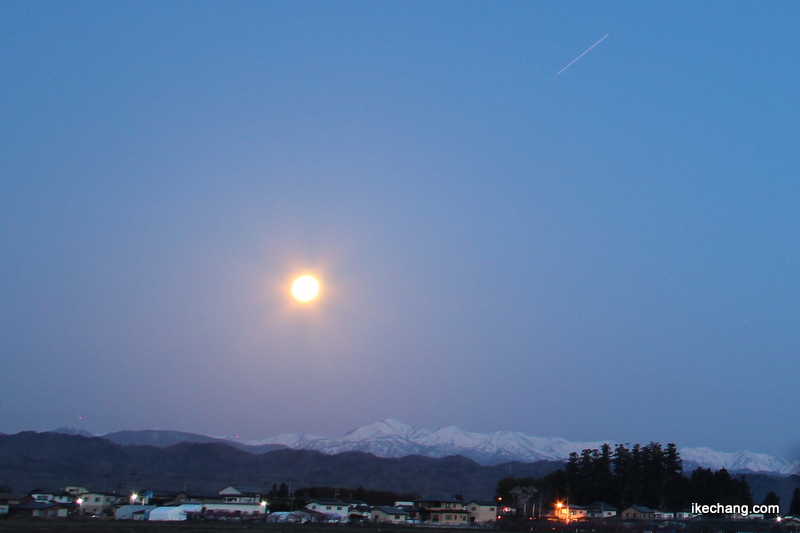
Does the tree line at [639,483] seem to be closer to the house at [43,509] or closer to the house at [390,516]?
the house at [390,516]

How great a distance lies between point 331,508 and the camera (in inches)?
2761

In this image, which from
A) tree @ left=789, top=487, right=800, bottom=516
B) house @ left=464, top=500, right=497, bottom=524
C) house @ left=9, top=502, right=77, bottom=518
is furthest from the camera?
tree @ left=789, top=487, right=800, bottom=516

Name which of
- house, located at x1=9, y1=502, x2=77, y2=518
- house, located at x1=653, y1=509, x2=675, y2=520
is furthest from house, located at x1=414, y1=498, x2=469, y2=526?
house, located at x1=9, y1=502, x2=77, y2=518

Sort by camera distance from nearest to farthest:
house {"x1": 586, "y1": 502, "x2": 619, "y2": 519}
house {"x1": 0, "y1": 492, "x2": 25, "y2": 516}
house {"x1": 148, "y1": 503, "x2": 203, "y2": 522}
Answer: house {"x1": 0, "y1": 492, "x2": 25, "y2": 516}, house {"x1": 148, "y1": 503, "x2": 203, "y2": 522}, house {"x1": 586, "y1": 502, "x2": 619, "y2": 519}

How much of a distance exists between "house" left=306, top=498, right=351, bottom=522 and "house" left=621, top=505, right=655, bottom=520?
92.7 feet

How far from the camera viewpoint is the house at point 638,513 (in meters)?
71.9

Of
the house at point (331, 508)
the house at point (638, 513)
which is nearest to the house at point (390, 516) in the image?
the house at point (331, 508)

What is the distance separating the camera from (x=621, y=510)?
77500 mm

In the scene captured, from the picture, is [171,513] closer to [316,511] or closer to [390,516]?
[316,511]

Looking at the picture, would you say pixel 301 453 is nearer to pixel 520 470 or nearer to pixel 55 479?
pixel 520 470

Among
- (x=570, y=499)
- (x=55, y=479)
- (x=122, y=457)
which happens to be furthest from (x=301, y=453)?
(x=570, y=499)

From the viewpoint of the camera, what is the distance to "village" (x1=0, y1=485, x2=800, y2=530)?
63.2 metres

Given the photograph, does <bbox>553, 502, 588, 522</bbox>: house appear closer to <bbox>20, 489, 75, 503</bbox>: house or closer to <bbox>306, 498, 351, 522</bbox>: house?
<bbox>306, 498, 351, 522</bbox>: house

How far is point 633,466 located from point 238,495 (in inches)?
1746
